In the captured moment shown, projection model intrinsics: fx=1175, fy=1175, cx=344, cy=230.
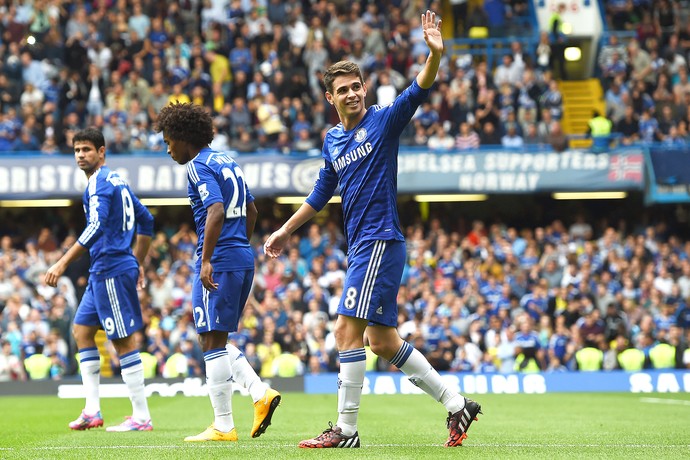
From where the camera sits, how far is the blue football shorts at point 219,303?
860cm

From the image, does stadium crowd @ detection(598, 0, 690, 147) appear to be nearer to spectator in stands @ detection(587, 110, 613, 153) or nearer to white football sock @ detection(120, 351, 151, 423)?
spectator in stands @ detection(587, 110, 613, 153)

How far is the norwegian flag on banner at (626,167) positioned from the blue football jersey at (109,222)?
16.0 meters

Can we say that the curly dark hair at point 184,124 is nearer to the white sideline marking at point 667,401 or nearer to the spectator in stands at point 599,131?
the white sideline marking at point 667,401

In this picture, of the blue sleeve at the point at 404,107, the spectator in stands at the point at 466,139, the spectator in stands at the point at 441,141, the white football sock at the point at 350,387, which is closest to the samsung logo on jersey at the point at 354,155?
the blue sleeve at the point at 404,107

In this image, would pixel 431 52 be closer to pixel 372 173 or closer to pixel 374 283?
pixel 372 173

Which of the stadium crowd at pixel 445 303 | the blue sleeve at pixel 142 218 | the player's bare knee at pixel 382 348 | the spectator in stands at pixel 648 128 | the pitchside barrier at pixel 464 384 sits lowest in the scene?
the pitchside barrier at pixel 464 384

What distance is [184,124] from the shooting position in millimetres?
8945

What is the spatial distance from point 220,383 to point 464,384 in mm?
11931

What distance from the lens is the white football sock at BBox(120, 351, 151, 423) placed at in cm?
1024

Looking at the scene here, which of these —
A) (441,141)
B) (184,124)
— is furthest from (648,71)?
(184,124)

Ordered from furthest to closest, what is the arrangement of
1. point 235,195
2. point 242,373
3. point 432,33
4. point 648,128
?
point 648,128 < point 242,373 < point 235,195 < point 432,33

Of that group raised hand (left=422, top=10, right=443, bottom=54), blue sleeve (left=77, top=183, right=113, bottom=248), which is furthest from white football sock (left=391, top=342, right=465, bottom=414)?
blue sleeve (left=77, top=183, right=113, bottom=248)

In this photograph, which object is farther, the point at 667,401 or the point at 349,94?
the point at 667,401

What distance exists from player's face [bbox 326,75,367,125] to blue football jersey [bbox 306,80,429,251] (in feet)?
0.44
